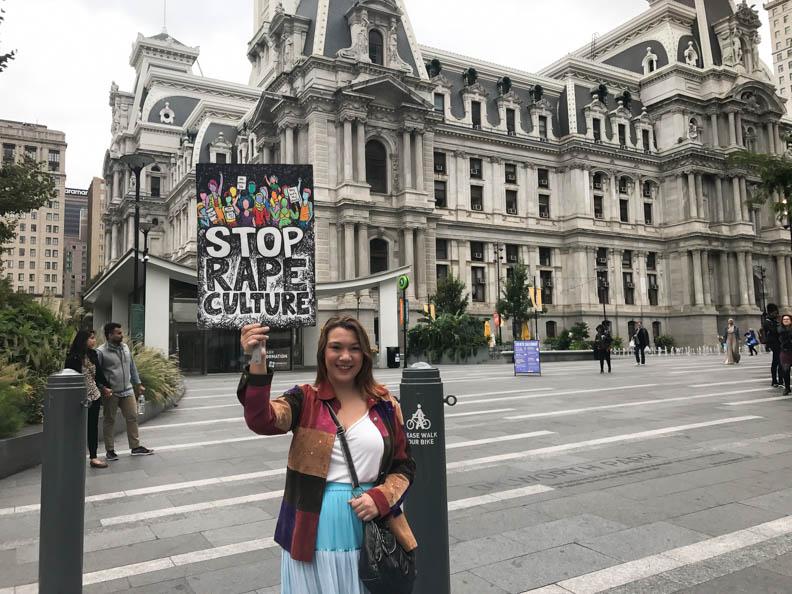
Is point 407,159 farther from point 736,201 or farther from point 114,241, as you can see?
point 114,241

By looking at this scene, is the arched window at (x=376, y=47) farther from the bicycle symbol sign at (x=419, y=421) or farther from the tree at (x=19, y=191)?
the bicycle symbol sign at (x=419, y=421)

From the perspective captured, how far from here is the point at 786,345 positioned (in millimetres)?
15062

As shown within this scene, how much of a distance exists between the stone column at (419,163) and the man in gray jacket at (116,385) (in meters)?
41.8

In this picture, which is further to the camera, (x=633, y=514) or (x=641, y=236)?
(x=641, y=236)

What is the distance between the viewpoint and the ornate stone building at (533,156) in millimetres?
47125

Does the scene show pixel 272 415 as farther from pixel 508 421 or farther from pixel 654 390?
pixel 654 390

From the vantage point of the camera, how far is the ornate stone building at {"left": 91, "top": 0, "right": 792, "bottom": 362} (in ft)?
155

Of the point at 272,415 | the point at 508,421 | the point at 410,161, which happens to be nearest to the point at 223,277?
the point at 272,415

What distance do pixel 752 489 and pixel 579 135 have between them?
2354 inches

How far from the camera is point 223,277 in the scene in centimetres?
425

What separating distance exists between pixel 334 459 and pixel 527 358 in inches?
917

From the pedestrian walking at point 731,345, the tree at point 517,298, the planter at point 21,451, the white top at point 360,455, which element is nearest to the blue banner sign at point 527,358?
the pedestrian walking at point 731,345

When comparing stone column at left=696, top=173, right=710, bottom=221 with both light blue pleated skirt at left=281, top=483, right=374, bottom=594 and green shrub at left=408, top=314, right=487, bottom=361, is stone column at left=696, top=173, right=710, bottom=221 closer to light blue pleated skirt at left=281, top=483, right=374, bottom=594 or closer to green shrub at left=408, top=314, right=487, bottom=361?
green shrub at left=408, top=314, right=487, bottom=361

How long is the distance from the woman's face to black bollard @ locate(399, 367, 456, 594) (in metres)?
0.74
